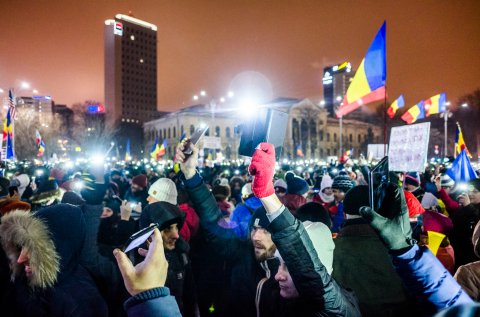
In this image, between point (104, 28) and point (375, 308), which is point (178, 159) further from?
point (104, 28)

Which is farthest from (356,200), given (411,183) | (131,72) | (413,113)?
(131,72)

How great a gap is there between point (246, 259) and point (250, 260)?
6cm

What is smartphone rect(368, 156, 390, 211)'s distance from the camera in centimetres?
201

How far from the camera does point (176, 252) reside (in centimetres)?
324

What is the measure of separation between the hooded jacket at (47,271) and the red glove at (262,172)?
1.22 metres

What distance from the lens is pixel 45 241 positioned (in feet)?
7.30

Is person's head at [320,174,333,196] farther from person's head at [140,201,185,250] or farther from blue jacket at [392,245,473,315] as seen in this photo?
blue jacket at [392,245,473,315]

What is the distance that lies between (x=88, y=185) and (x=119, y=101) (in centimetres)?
13047

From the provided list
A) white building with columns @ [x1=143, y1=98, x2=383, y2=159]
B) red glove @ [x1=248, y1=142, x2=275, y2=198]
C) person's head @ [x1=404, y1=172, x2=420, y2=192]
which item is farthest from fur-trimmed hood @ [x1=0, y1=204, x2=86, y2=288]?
white building with columns @ [x1=143, y1=98, x2=383, y2=159]

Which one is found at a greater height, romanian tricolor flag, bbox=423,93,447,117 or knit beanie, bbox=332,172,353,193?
romanian tricolor flag, bbox=423,93,447,117

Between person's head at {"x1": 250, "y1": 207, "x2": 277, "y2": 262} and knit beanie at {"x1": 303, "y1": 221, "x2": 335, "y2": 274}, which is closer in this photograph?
knit beanie at {"x1": 303, "y1": 221, "x2": 335, "y2": 274}

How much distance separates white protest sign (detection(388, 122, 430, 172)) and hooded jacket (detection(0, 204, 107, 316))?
489 centimetres

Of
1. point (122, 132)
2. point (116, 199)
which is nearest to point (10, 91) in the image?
point (116, 199)

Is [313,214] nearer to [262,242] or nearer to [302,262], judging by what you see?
[262,242]
